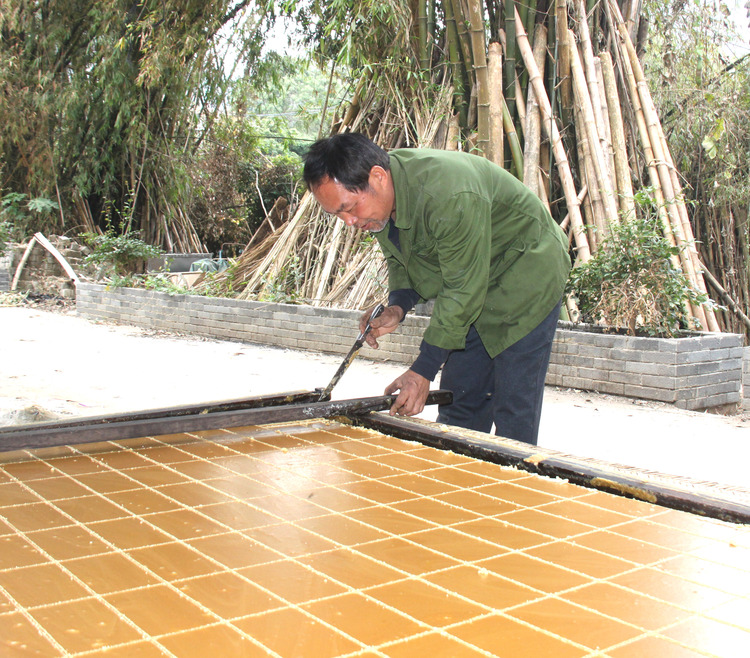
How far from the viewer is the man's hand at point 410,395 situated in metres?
2.42

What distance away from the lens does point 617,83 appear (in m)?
6.05

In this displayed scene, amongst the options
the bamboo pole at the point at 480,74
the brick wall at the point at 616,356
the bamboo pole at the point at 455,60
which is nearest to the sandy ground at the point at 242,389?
the brick wall at the point at 616,356

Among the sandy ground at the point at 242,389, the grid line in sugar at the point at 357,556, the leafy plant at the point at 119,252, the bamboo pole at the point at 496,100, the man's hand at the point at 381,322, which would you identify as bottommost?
the sandy ground at the point at 242,389

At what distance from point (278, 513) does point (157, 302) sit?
6.76 m

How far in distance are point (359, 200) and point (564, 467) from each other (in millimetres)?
1001

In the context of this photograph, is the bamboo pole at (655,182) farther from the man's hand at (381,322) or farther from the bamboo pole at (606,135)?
the man's hand at (381,322)

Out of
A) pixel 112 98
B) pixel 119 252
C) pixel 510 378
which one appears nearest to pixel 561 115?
pixel 510 378

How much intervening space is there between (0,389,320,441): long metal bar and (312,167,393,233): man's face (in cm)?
60

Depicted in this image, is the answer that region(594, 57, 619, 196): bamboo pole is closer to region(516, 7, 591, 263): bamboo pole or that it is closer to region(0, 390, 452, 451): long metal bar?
region(516, 7, 591, 263): bamboo pole

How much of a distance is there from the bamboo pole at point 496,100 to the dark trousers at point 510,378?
9.73 ft

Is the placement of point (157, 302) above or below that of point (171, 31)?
below

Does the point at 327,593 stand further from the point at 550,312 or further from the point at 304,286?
the point at 304,286

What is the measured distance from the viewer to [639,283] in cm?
481

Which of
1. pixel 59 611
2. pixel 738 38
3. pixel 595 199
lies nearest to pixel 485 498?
pixel 59 611
